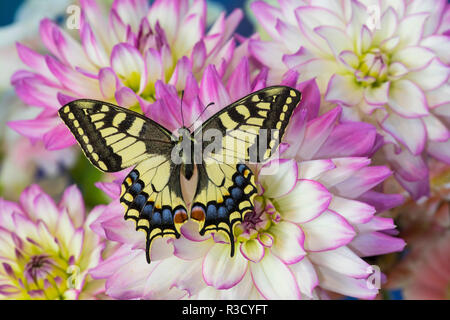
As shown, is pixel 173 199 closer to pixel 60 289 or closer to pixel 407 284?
pixel 60 289

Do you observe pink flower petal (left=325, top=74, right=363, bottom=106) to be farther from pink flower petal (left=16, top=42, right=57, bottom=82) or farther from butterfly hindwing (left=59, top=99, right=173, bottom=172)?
pink flower petal (left=16, top=42, right=57, bottom=82)

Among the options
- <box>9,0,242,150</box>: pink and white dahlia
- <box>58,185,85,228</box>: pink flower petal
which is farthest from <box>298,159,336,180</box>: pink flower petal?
<box>58,185,85,228</box>: pink flower petal

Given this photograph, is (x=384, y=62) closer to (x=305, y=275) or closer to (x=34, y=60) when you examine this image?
(x=305, y=275)

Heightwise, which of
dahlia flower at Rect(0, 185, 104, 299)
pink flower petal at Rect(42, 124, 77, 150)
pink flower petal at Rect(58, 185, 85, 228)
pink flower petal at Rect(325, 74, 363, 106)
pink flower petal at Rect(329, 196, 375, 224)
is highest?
pink flower petal at Rect(325, 74, 363, 106)

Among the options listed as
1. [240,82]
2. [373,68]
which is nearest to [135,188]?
[240,82]

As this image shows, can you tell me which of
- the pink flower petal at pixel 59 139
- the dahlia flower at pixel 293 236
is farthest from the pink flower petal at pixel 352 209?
the pink flower petal at pixel 59 139
